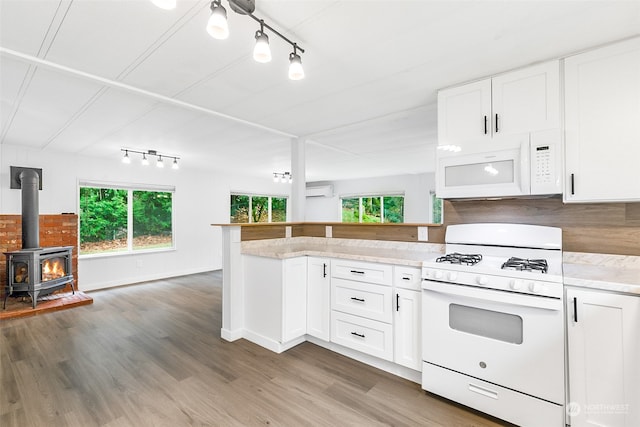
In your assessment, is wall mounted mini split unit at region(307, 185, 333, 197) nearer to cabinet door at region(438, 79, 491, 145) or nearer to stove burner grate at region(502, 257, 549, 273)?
cabinet door at region(438, 79, 491, 145)

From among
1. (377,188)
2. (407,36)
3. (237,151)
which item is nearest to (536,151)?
(407,36)

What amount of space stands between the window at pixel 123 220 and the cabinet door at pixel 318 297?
4.51 metres

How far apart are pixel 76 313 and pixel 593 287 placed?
5.27 metres

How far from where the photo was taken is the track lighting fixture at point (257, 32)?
125 cm

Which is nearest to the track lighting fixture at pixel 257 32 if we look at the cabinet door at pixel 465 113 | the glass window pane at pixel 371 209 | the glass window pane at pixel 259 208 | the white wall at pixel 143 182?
the cabinet door at pixel 465 113

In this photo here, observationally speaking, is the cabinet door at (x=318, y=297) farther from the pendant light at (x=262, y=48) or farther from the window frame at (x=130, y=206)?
the window frame at (x=130, y=206)

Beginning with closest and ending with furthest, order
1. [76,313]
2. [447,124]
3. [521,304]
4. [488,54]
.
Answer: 1. [521,304]
2. [488,54]
3. [447,124]
4. [76,313]

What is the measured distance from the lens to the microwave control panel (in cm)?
196

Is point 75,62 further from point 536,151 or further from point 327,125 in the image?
point 536,151

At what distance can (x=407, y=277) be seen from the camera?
227cm

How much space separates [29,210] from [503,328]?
5690 mm

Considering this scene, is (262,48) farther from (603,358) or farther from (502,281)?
(603,358)

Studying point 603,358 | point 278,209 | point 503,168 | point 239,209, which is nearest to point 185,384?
point 603,358

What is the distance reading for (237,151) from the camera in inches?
193
